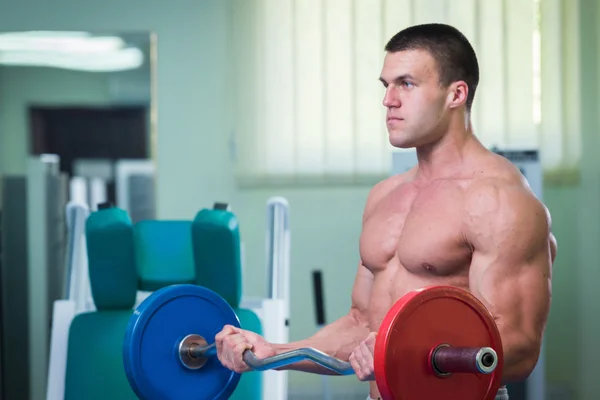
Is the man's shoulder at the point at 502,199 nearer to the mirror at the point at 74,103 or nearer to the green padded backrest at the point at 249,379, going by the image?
the green padded backrest at the point at 249,379

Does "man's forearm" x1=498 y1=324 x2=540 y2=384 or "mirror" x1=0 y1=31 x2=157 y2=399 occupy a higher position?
"mirror" x1=0 y1=31 x2=157 y2=399

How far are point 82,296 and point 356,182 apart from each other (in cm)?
173

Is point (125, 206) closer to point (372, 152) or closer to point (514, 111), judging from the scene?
point (372, 152)

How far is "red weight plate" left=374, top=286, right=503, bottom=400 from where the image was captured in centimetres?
140

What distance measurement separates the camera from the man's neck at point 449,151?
182cm

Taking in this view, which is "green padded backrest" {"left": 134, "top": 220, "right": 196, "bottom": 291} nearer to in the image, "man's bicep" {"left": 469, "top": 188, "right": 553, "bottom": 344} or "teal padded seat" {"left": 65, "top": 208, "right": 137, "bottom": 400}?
"teal padded seat" {"left": 65, "top": 208, "right": 137, "bottom": 400}

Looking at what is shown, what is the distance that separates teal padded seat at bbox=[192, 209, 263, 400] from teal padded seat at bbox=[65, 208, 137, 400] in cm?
21

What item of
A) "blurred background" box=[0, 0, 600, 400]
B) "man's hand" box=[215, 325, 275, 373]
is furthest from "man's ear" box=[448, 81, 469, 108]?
"blurred background" box=[0, 0, 600, 400]

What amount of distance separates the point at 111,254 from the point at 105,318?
0.23 meters

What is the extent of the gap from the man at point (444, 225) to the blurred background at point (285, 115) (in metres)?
2.39

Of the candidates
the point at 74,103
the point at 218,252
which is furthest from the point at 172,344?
the point at 74,103

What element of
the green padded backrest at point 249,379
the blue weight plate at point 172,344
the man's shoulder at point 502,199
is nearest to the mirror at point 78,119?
the green padded backrest at point 249,379

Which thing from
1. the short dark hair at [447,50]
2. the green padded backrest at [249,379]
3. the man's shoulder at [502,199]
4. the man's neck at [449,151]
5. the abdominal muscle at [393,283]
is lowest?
the green padded backrest at [249,379]

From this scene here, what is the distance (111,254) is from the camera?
263 cm
